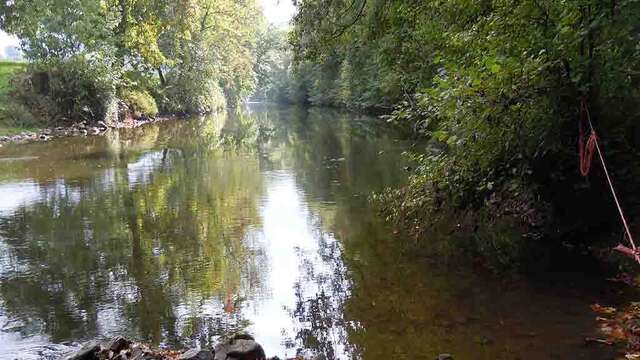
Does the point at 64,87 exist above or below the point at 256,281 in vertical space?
above

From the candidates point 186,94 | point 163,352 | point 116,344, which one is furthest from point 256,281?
point 186,94

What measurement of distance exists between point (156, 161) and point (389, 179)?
27.0ft

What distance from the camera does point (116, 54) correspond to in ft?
109

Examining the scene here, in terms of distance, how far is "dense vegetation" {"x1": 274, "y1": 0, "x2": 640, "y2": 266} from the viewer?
6.03 meters

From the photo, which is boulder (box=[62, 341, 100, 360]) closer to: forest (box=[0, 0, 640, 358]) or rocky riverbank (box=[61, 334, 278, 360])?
rocky riverbank (box=[61, 334, 278, 360])

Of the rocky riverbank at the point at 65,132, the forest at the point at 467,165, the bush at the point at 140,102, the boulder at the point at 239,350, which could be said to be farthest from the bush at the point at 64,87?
the boulder at the point at 239,350

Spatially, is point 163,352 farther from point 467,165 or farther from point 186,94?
point 186,94

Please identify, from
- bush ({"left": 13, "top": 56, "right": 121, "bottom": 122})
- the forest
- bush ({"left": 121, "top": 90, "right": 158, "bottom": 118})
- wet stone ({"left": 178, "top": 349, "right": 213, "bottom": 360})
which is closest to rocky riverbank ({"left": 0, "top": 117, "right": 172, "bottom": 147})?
bush ({"left": 13, "top": 56, "right": 121, "bottom": 122})

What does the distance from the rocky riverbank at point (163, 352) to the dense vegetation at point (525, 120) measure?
326 cm

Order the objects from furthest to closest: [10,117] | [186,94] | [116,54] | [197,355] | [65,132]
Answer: [186,94] < [116,54] < [65,132] < [10,117] < [197,355]

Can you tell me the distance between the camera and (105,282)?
23.7ft

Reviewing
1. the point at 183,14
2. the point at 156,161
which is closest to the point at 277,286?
the point at 156,161

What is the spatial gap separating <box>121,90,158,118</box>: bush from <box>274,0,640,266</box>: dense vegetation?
29426 millimetres

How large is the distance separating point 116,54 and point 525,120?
3060cm
